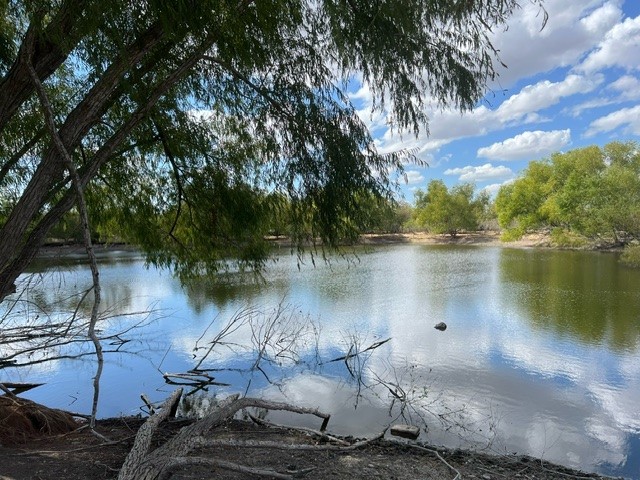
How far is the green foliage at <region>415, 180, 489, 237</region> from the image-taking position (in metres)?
39.6

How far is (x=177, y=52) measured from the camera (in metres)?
3.19

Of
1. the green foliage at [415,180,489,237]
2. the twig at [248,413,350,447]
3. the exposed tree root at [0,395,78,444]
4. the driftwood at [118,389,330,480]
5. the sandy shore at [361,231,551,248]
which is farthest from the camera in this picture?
the green foliage at [415,180,489,237]

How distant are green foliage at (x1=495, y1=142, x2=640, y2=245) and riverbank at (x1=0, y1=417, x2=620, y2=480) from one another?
22.0 m

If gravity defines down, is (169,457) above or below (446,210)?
below

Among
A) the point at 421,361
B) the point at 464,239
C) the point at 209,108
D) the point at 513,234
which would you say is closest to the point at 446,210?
the point at 464,239

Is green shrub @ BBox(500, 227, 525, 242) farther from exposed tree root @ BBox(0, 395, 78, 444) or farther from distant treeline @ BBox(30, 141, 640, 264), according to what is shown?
exposed tree root @ BBox(0, 395, 78, 444)

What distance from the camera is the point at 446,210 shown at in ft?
129

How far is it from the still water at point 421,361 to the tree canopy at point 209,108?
70 centimetres

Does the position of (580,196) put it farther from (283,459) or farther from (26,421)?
(26,421)

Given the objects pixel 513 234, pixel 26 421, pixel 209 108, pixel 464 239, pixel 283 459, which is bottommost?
pixel 283 459

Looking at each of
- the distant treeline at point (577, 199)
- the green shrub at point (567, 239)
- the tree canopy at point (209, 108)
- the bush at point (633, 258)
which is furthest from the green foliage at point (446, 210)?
the tree canopy at point (209, 108)

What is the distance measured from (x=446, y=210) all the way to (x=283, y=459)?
38242 mm

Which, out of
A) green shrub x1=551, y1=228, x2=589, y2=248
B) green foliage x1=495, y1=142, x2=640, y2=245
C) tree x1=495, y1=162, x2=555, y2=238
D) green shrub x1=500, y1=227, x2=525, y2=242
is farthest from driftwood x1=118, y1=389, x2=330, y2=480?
green shrub x1=500, y1=227, x2=525, y2=242

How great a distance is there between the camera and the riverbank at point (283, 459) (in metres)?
2.62
